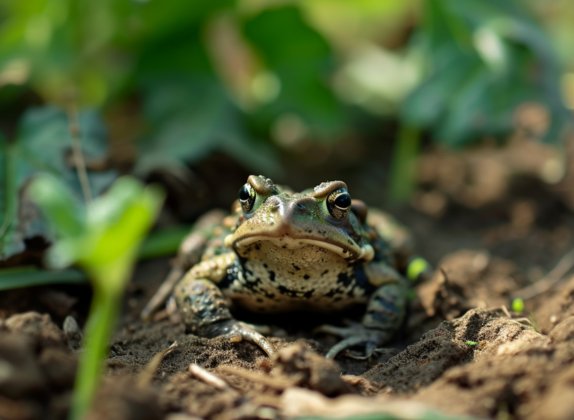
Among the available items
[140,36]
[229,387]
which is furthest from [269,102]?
[229,387]

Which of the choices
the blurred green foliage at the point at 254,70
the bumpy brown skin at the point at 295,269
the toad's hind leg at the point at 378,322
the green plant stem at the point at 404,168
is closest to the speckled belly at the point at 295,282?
the bumpy brown skin at the point at 295,269

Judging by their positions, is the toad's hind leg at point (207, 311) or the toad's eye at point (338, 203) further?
the toad's hind leg at point (207, 311)

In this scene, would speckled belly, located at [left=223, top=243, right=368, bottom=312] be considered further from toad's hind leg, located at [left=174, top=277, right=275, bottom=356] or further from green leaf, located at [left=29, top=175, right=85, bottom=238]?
green leaf, located at [left=29, top=175, right=85, bottom=238]

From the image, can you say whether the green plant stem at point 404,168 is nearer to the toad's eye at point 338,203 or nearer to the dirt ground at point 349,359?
the dirt ground at point 349,359

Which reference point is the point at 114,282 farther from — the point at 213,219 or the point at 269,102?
the point at 269,102

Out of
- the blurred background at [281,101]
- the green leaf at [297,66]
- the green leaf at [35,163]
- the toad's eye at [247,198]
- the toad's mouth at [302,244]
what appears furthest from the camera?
the green leaf at [297,66]

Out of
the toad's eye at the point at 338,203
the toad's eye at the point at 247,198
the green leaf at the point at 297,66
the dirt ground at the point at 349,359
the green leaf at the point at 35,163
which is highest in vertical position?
the green leaf at the point at 297,66

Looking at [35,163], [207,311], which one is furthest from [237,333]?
[35,163]

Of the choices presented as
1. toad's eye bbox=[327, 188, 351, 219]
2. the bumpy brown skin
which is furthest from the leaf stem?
toad's eye bbox=[327, 188, 351, 219]

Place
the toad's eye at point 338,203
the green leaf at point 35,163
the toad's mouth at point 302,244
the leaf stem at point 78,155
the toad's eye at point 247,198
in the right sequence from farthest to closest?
the leaf stem at point 78,155
the green leaf at point 35,163
the toad's eye at point 247,198
the toad's eye at point 338,203
the toad's mouth at point 302,244
